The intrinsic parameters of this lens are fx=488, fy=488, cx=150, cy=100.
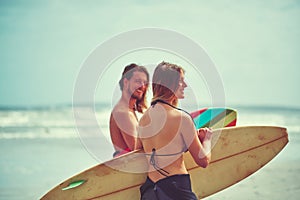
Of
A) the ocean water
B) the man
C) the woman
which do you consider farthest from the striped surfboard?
the woman

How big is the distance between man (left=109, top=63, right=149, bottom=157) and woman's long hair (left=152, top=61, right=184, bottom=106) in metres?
0.65

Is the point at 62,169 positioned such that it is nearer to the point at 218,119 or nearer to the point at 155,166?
the point at 218,119

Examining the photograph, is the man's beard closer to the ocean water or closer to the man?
the man

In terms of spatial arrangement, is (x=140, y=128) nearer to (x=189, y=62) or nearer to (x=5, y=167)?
(x=189, y=62)

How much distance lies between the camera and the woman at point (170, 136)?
10.4 ft

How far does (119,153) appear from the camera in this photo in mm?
4027

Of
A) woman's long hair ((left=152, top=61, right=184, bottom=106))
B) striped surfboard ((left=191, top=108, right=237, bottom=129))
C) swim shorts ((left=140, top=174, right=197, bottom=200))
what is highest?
woman's long hair ((left=152, top=61, right=184, bottom=106))

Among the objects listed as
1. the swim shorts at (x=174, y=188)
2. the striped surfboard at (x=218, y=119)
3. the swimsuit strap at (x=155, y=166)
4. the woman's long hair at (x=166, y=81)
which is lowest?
the swim shorts at (x=174, y=188)

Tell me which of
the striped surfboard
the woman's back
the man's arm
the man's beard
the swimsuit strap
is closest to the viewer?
the woman's back

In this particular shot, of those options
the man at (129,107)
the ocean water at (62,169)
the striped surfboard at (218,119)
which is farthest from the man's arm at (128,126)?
the ocean water at (62,169)

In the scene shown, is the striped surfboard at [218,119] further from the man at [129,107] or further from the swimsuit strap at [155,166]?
the swimsuit strap at [155,166]

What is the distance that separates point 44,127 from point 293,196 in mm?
12980

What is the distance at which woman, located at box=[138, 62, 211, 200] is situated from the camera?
318cm

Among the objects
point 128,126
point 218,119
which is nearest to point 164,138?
point 128,126
